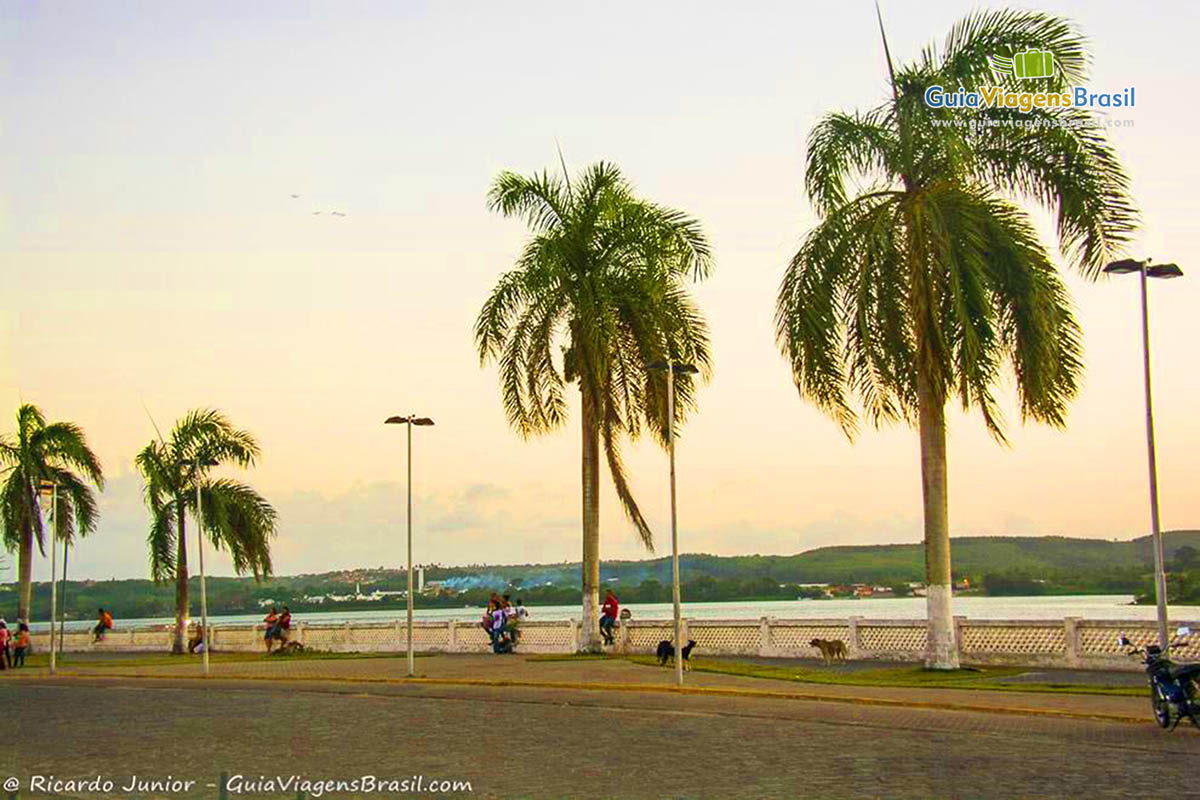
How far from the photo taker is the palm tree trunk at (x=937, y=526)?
3003 centimetres

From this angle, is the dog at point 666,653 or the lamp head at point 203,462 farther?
the lamp head at point 203,462

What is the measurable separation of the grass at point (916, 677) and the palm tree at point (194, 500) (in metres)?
24.5

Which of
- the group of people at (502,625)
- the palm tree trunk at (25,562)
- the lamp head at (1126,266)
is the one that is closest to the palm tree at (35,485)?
the palm tree trunk at (25,562)

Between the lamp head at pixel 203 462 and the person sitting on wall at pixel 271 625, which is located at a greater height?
the lamp head at pixel 203 462

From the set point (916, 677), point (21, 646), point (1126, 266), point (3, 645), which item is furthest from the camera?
point (21, 646)

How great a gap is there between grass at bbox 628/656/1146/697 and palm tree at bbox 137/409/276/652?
24534mm

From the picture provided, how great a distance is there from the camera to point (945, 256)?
2872 centimetres

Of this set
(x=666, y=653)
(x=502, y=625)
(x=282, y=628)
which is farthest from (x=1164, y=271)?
(x=282, y=628)

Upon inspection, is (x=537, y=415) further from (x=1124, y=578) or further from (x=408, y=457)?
(x=1124, y=578)

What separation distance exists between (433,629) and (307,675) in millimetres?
10699

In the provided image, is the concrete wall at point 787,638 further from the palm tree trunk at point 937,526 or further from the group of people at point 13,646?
the group of people at point 13,646

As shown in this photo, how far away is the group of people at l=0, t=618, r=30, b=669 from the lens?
4903 centimetres

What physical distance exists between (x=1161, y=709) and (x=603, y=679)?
14665 mm

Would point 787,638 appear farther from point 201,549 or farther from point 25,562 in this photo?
point 25,562
